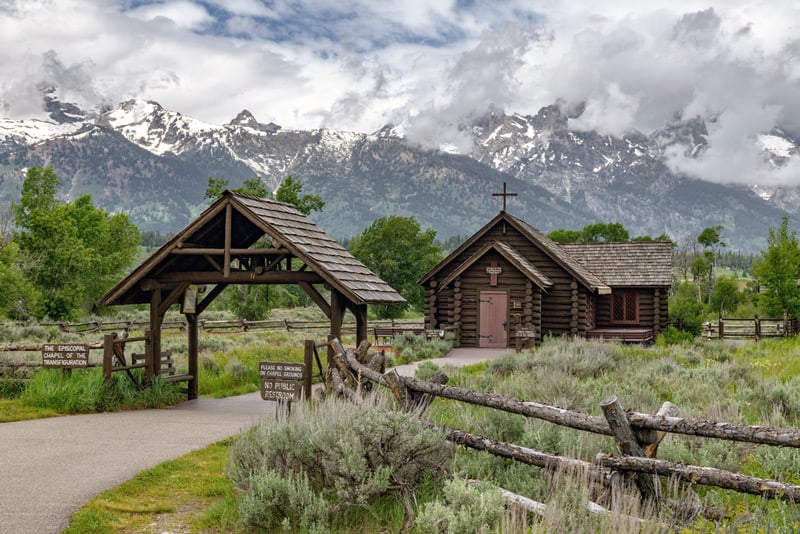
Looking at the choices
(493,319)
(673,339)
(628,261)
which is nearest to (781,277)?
(628,261)

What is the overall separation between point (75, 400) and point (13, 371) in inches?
91.3

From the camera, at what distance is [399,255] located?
7100cm

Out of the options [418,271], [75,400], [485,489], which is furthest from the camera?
[418,271]

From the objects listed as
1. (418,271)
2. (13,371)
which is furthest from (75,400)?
(418,271)

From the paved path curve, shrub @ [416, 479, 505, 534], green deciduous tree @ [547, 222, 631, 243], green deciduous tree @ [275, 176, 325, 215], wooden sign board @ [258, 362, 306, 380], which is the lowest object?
the paved path curve

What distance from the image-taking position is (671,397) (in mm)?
14305

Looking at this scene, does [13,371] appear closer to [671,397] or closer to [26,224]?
[671,397]

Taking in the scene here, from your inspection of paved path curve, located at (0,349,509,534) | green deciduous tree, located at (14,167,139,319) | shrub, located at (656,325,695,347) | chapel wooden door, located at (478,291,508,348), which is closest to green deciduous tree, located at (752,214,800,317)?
shrub, located at (656,325,695,347)

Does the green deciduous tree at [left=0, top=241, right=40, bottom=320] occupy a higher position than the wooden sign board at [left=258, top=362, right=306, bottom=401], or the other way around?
the green deciduous tree at [left=0, top=241, right=40, bottom=320]

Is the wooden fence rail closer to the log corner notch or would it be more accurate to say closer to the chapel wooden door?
the chapel wooden door

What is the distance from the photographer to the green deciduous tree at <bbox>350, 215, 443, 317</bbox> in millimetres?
70250

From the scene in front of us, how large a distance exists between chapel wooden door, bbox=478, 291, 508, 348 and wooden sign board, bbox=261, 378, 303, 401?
74.7ft

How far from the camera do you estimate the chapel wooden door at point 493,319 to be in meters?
34.2

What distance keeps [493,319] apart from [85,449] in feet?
79.6
